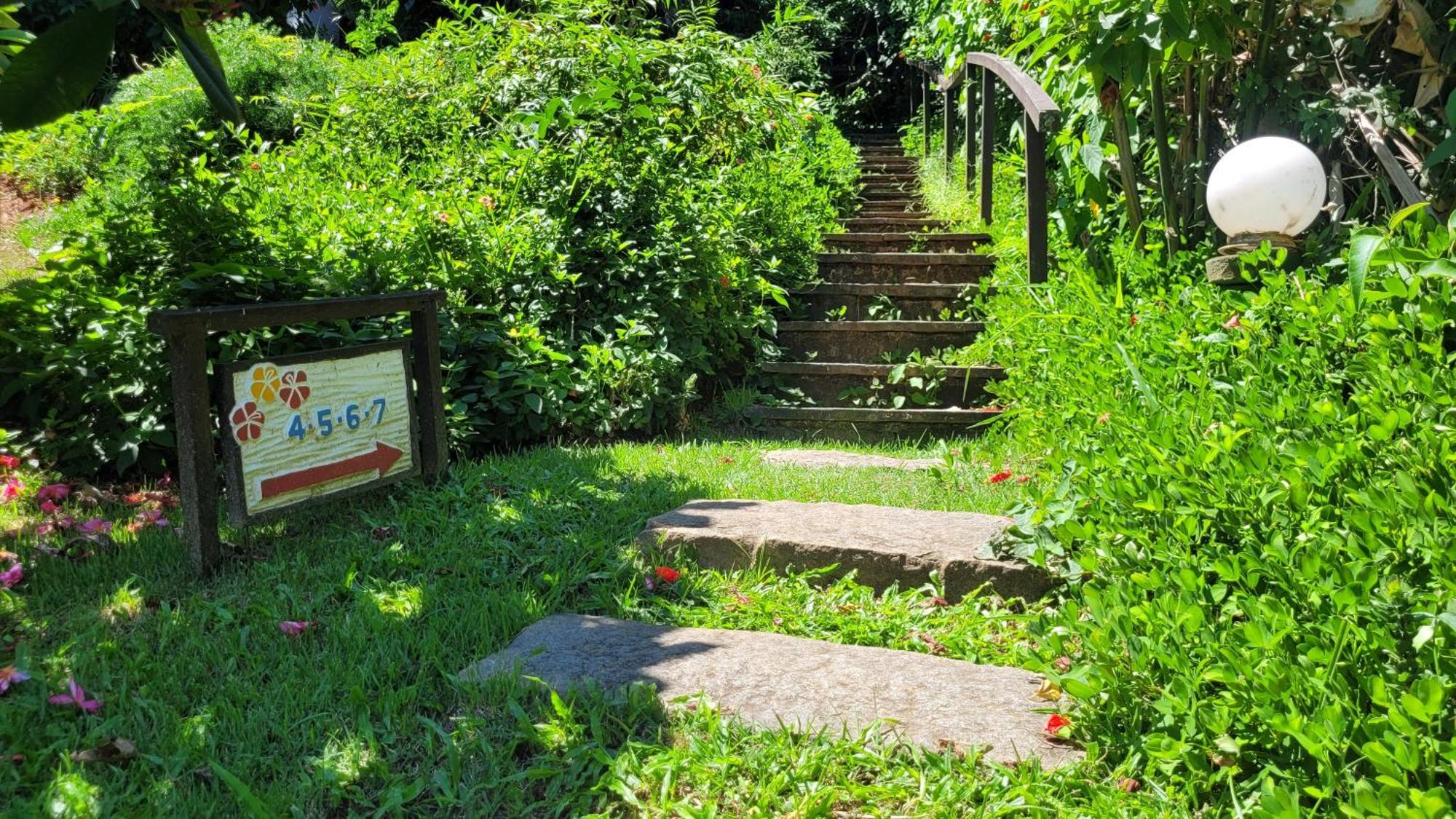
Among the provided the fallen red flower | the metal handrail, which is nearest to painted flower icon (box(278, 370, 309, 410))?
the fallen red flower

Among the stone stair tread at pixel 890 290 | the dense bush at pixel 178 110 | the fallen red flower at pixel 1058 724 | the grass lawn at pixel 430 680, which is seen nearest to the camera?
the grass lawn at pixel 430 680

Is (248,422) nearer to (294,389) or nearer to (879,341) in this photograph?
(294,389)

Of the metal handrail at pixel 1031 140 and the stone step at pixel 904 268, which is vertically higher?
the metal handrail at pixel 1031 140

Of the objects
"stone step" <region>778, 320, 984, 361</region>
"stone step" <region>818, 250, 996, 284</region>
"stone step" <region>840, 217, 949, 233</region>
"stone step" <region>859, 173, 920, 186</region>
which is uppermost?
"stone step" <region>859, 173, 920, 186</region>

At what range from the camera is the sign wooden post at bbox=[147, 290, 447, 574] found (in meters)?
3.00

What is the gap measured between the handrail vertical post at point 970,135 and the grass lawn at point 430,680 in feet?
17.9

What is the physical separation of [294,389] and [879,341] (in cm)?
345

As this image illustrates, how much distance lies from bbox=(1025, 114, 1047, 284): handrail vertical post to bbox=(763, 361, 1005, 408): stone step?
0.56 m

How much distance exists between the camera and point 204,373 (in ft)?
9.91

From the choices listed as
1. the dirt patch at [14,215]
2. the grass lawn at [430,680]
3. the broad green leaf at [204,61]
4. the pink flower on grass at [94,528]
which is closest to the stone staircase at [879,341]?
the grass lawn at [430,680]

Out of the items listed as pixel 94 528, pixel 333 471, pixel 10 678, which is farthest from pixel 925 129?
pixel 10 678

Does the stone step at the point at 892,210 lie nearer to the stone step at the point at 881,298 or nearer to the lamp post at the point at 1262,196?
the stone step at the point at 881,298

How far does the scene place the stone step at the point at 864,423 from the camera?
17.0ft

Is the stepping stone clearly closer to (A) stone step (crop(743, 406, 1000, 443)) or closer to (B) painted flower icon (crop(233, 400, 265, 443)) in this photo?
(A) stone step (crop(743, 406, 1000, 443))
